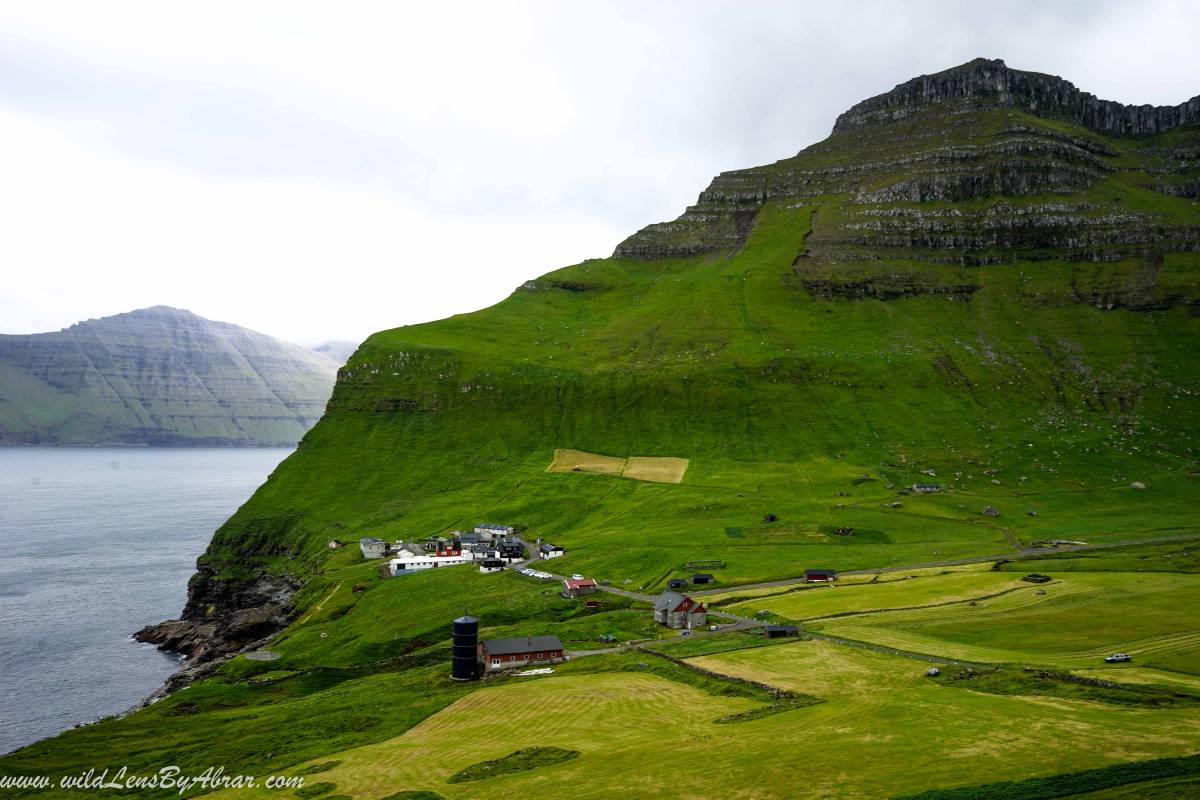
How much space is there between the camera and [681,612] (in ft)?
289

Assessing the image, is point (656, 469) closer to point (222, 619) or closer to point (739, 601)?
point (739, 601)

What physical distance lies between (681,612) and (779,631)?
12.2 metres

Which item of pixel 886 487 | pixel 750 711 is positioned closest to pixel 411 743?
pixel 750 711

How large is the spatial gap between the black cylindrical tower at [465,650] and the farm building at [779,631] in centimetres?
2967

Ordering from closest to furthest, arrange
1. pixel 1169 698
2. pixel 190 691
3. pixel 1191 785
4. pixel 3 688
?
pixel 1191 785
pixel 1169 698
pixel 190 691
pixel 3 688

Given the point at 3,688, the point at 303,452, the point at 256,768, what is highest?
the point at 303,452

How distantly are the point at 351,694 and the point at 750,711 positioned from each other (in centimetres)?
4043

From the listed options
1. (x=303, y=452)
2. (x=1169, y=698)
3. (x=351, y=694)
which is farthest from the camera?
(x=303, y=452)

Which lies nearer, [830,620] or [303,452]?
[830,620]

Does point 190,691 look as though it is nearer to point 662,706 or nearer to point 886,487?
point 662,706

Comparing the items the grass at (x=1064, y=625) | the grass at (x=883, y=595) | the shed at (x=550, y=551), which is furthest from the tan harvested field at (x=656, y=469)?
the grass at (x=1064, y=625)

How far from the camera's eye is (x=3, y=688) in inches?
3851

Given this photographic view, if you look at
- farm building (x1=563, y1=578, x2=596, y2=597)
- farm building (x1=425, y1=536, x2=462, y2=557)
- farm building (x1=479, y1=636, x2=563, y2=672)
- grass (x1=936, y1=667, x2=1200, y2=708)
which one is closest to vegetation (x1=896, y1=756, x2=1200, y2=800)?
grass (x1=936, y1=667, x2=1200, y2=708)

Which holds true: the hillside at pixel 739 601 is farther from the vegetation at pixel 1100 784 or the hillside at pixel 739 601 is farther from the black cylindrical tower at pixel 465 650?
the black cylindrical tower at pixel 465 650
